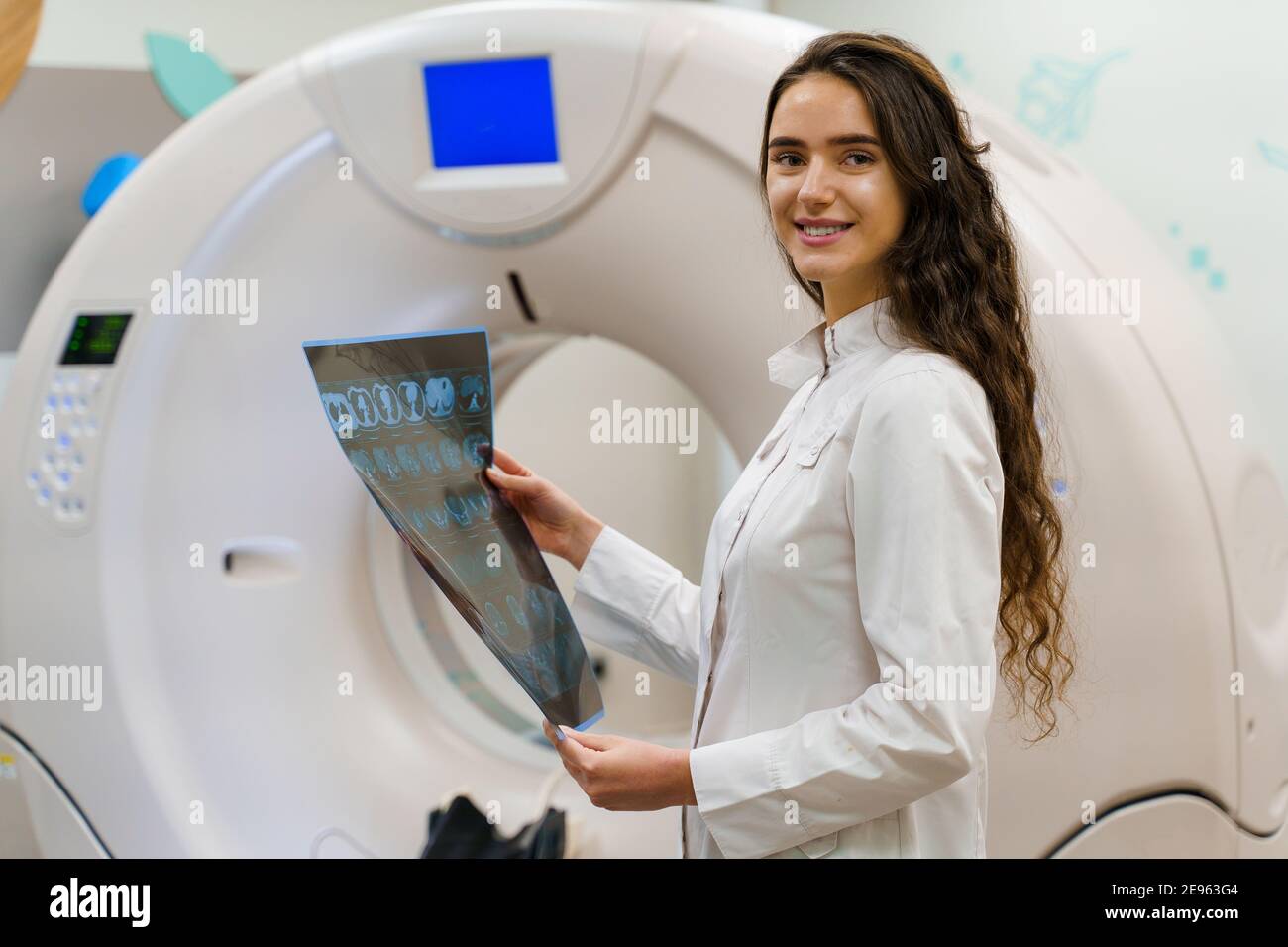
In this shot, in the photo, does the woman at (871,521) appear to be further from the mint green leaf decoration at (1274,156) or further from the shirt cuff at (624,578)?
the mint green leaf decoration at (1274,156)

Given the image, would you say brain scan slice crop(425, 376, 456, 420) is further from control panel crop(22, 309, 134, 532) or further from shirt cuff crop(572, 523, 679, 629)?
control panel crop(22, 309, 134, 532)

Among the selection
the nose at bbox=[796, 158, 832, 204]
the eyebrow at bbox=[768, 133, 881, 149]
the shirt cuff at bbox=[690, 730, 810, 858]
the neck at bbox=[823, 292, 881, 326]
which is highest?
the eyebrow at bbox=[768, 133, 881, 149]

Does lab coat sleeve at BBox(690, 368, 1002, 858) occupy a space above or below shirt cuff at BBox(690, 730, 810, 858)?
above

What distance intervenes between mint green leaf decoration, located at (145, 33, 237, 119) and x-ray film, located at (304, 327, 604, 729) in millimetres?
2184

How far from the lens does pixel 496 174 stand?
182 centimetres

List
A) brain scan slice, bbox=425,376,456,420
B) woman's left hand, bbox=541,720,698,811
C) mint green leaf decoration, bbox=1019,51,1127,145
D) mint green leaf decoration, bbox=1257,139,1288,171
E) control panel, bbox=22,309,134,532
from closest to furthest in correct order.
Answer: woman's left hand, bbox=541,720,698,811
brain scan slice, bbox=425,376,456,420
control panel, bbox=22,309,134,532
mint green leaf decoration, bbox=1257,139,1288,171
mint green leaf decoration, bbox=1019,51,1127,145

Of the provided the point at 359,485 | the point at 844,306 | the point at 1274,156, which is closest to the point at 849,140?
the point at 844,306

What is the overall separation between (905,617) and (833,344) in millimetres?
275

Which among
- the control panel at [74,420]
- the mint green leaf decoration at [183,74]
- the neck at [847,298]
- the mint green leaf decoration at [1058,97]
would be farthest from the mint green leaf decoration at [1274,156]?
the mint green leaf decoration at [183,74]

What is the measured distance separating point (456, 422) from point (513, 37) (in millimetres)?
873

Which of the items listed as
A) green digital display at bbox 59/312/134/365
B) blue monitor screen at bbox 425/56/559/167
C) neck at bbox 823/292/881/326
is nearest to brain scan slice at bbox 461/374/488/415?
neck at bbox 823/292/881/326

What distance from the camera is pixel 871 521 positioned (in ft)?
2.81

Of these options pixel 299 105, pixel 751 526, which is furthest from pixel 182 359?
pixel 751 526

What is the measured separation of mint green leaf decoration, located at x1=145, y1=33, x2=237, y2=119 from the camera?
2.91 m
